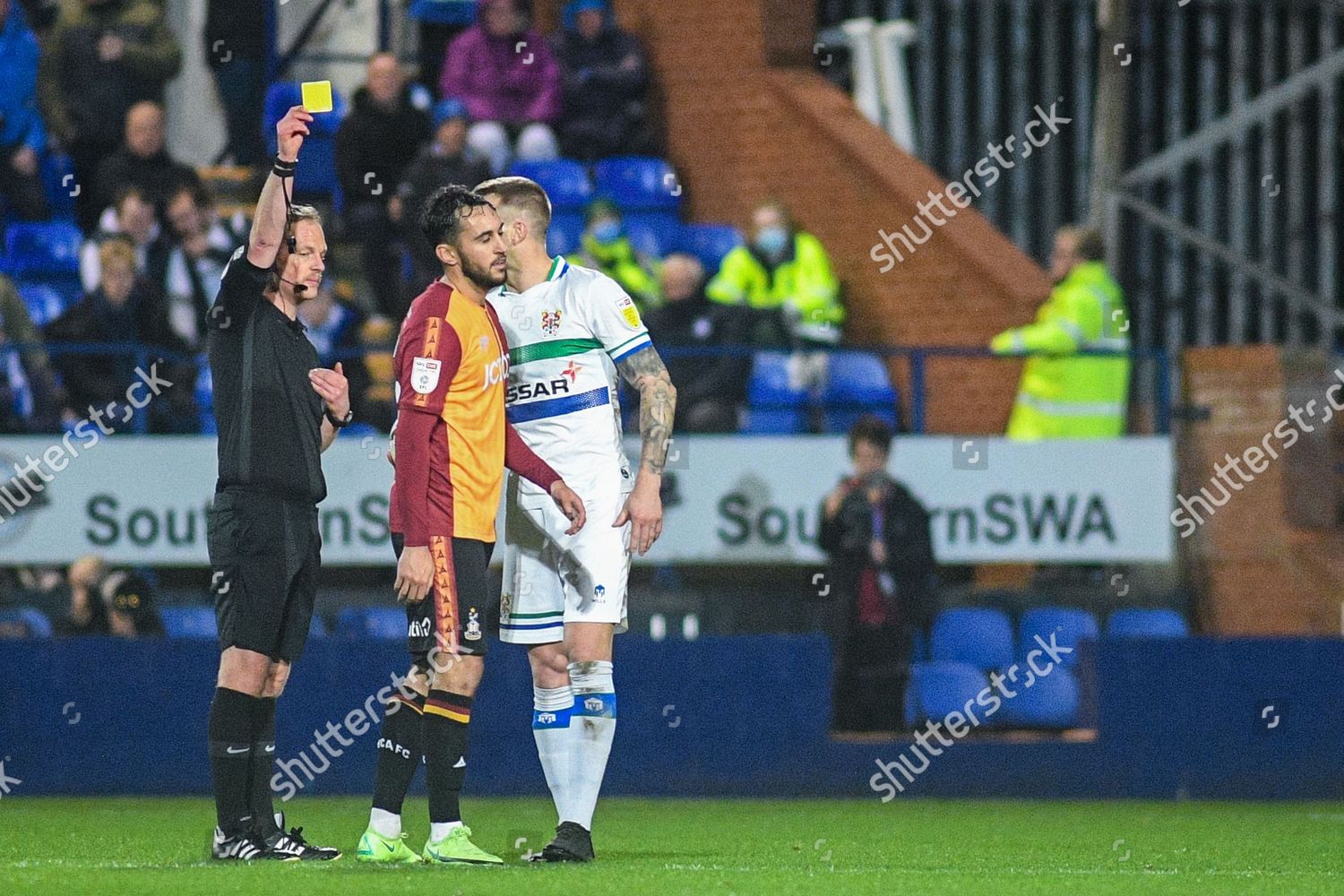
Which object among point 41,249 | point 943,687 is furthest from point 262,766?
point 41,249

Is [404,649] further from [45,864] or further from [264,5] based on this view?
[264,5]

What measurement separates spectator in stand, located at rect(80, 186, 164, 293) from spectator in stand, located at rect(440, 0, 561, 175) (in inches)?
110

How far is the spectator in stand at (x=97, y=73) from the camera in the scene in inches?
583

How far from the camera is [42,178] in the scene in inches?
582

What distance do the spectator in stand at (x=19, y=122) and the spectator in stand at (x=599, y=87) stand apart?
11.7 ft

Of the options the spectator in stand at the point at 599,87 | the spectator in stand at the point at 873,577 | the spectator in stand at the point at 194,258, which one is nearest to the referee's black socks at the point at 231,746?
the spectator in stand at the point at 873,577

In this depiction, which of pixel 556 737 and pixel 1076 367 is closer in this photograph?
pixel 556 737

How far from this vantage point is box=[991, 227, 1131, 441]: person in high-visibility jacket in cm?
1299

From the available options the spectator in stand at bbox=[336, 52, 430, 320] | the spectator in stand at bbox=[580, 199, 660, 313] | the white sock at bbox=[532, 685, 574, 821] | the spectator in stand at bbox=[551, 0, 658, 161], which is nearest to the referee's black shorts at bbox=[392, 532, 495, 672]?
the white sock at bbox=[532, 685, 574, 821]

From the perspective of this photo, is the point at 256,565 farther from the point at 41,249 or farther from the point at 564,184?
the point at 564,184

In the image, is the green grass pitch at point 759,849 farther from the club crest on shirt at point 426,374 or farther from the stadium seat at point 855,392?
the stadium seat at point 855,392

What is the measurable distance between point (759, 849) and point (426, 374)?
242cm

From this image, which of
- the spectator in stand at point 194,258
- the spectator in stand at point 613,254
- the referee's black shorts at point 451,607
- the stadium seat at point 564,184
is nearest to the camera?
the referee's black shorts at point 451,607

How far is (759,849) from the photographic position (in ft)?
27.4
